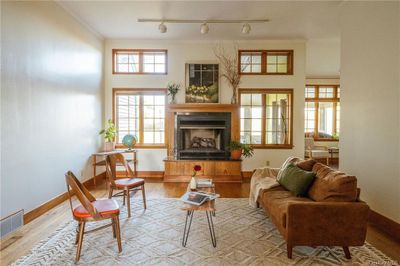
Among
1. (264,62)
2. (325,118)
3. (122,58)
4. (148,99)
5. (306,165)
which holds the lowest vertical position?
(306,165)

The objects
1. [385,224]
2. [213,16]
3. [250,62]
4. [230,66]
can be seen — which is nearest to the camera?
[385,224]

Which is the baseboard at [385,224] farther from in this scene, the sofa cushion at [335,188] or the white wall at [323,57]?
the white wall at [323,57]

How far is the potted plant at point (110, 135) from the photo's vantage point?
18.5 feet

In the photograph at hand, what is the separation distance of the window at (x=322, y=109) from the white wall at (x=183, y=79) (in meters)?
3.30

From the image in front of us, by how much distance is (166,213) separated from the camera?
356cm

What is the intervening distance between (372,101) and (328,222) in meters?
2.06

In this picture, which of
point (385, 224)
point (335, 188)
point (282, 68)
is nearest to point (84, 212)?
point (335, 188)

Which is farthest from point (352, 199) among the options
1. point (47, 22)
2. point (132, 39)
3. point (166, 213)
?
point (132, 39)

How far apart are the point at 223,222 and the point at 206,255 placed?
2.81 ft

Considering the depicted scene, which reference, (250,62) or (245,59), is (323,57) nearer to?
(250,62)

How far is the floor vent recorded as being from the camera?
9.07 feet

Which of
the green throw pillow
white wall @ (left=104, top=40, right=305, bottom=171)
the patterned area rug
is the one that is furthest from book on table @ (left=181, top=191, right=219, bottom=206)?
white wall @ (left=104, top=40, right=305, bottom=171)

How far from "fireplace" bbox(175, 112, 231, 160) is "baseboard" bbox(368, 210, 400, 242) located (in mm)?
3125

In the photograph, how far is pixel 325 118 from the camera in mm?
8992
